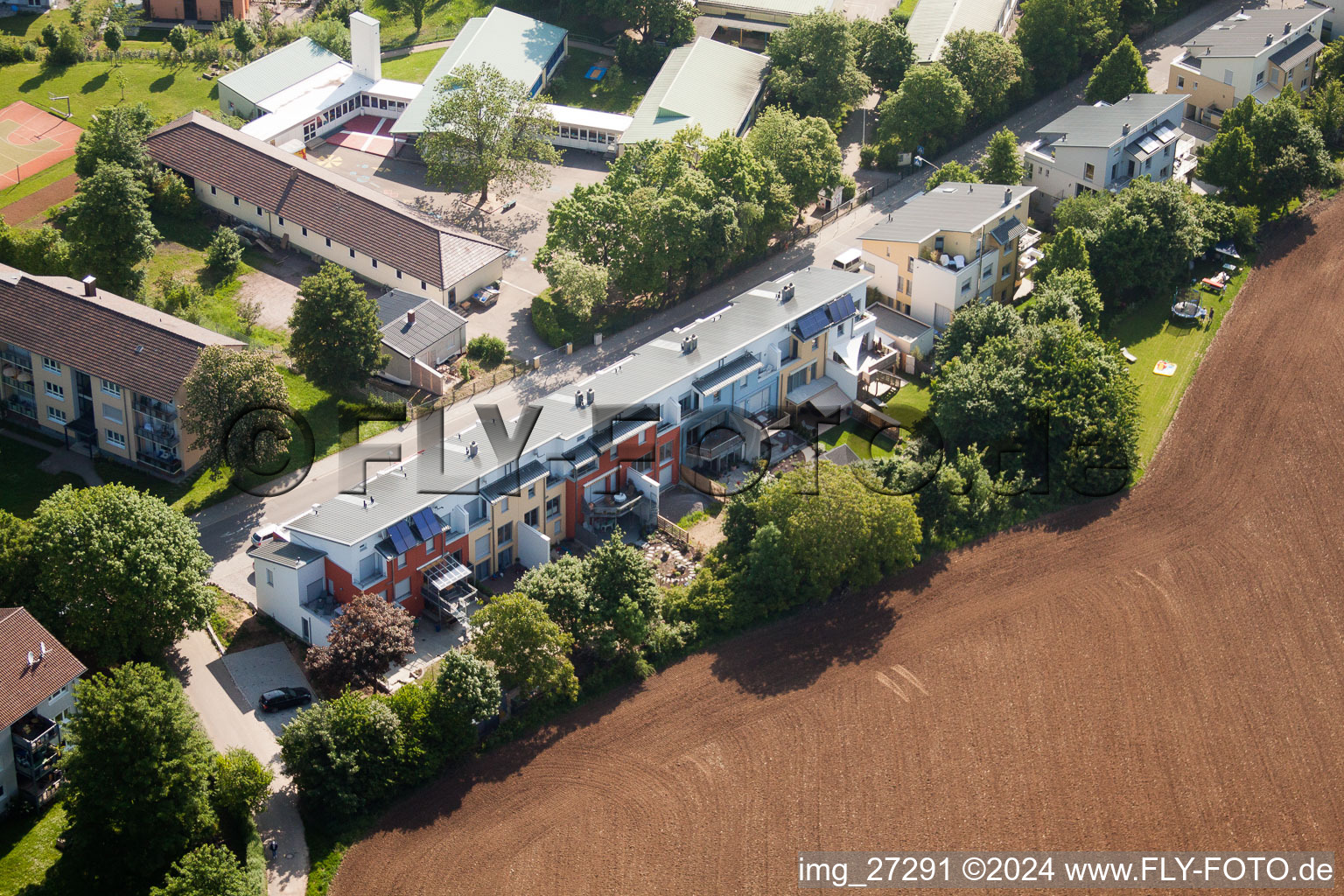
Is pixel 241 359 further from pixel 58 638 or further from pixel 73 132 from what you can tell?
pixel 73 132

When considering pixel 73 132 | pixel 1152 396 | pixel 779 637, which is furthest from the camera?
pixel 73 132

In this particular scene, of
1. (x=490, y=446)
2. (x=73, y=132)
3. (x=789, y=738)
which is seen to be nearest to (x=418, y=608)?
(x=490, y=446)

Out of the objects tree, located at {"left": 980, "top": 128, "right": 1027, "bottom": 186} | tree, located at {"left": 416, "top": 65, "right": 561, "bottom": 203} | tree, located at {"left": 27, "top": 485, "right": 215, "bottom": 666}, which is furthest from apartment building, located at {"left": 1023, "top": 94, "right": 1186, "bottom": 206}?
tree, located at {"left": 27, "top": 485, "right": 215, "bottom": 666}

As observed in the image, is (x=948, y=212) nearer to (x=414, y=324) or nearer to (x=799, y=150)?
(x=799, y=150)

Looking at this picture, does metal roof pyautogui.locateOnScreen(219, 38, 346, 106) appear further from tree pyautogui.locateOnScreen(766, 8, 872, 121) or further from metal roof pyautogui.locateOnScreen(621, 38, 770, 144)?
tree pyautogui.locateOnScreen(766, 8, 872, 121)

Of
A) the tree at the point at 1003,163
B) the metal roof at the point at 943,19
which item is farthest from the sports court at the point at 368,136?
the tree at the point at 1003,163

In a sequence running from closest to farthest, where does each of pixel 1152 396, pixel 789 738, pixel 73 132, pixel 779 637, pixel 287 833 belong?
pixel 287 833, pixel 789 738, pixel 779 637, pixel 1152 396, pixel 73 132
